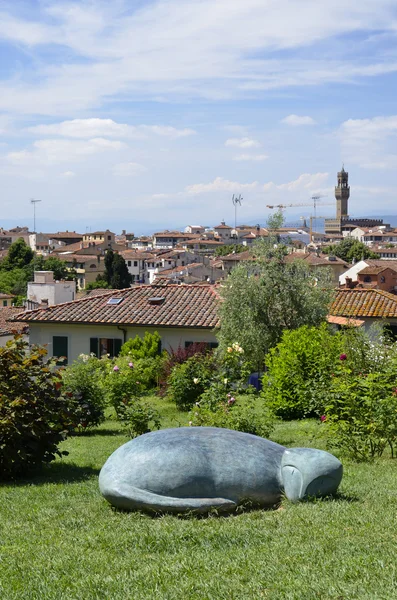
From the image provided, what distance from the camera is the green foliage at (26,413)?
9.84 metres

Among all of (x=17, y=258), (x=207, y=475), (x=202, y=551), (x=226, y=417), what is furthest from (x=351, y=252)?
(x=202, y=551)

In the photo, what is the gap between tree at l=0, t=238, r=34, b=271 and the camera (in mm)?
118562

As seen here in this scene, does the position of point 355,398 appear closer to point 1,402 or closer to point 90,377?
point 1,402

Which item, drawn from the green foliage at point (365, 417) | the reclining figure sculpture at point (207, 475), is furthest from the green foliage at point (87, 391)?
the reclining figure sculpture at point (207, 475)

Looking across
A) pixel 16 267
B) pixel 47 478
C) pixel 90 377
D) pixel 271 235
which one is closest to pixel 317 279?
pixel 271 235

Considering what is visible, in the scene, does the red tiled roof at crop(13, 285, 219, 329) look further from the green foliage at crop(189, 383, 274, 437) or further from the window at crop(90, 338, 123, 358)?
Result: the green foliage at crop(189, 383, 274, 437)

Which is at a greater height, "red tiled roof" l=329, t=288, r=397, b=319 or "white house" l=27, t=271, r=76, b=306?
"red tiled roof" l=329, t=288, r=397, b=319

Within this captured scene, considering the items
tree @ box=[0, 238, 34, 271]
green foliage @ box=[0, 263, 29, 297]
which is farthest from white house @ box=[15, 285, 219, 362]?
tree @ box=[0, 238, 34, 271]

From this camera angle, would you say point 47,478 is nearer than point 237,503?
No

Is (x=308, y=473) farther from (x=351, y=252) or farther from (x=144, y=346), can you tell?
(x=351, y=252)

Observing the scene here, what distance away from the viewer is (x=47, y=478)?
10.3 meters

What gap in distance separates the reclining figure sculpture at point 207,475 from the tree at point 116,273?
320 feet

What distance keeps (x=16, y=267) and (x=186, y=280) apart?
3723cm

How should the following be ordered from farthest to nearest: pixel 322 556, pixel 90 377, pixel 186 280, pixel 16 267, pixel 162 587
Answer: pixel 16 267 < pixel 186 280 < pixel 90 377 < pixel 322 556 < pixel 162 587
